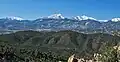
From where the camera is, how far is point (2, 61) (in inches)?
6796

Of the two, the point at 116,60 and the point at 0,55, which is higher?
the point at 116,60

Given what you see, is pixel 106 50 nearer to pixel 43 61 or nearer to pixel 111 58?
pixel 111 58

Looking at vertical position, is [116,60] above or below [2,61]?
above

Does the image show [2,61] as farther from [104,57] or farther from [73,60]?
[104,57]

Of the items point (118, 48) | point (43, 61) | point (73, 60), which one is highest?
point (118, 48)

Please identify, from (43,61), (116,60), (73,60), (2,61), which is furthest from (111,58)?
(43,61)

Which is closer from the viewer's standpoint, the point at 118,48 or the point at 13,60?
the point at 118,48

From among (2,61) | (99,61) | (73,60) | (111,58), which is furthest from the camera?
(2,61)

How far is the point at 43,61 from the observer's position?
7771 inches

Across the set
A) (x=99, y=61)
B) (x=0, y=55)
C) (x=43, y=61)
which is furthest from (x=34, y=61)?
(x=99, y=61)

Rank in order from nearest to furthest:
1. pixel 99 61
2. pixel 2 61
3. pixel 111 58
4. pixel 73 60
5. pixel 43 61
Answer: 1. pixel 111 58
2. pixel 99 61
3. pixel 73 60
4. pixel 2 61
5. pixel 43 61

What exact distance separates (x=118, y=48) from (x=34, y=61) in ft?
512

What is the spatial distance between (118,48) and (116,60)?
7.99 feet

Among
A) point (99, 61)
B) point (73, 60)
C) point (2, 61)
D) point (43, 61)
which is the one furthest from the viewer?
point (43, 61)
